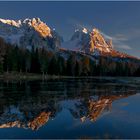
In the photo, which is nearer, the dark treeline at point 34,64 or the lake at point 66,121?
the lake at point 66,121

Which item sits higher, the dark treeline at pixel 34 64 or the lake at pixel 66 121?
the dark treeline at pixel 34 64

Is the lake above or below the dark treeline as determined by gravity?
below

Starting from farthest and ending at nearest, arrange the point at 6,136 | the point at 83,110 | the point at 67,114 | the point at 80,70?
the point at 80,70
the point at 83,110
the point at 67,114
the point at 6,136

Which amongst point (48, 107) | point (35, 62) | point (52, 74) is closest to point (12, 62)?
point (35, 62)

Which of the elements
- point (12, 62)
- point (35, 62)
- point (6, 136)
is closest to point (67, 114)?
point (6, 136)

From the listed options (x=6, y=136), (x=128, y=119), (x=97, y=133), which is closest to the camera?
(x=6, y=136)

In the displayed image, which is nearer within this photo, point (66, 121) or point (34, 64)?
point (66, 121)

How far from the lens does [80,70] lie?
551 feet

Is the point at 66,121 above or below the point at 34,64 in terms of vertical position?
below

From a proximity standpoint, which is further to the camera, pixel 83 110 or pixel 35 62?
pixel 35 62

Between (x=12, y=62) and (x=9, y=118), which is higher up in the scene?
(x=12, y=62)

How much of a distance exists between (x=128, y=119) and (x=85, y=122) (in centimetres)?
372

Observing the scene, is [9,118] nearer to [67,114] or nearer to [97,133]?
[67,114]

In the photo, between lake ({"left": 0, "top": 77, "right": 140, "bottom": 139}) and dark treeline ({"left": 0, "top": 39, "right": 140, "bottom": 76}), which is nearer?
lake ({"left": 0, "top": 77, "right": 140, "bottom": 139})
